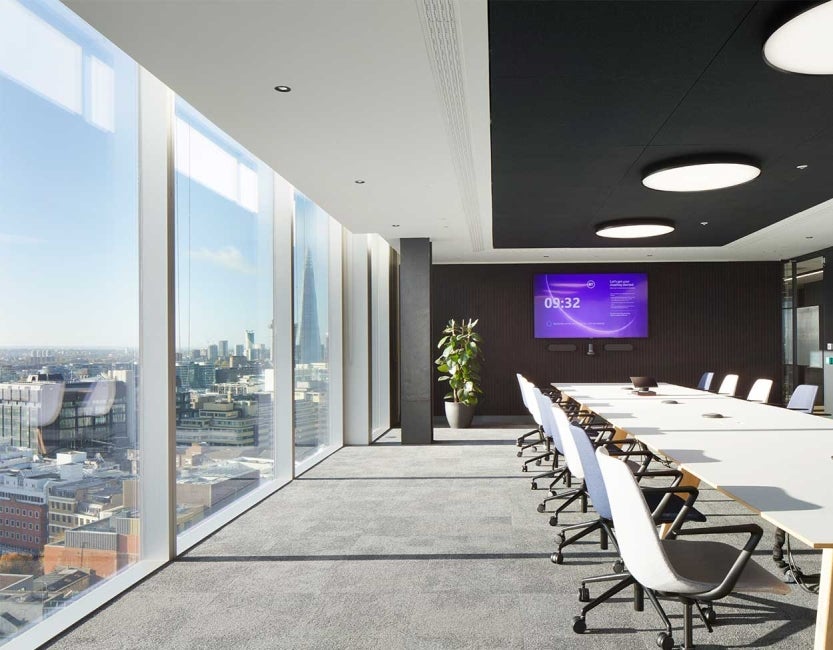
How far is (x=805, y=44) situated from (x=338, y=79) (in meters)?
2.18

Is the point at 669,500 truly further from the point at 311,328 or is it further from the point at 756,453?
the point at 311,328

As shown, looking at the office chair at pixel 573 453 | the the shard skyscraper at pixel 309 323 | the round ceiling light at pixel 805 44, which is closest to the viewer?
the round ceiling light at pixel 805 44

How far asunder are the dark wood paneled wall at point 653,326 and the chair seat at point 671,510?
8.62 meters

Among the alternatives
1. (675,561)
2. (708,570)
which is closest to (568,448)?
(675,561)

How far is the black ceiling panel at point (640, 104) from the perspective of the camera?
2.97 meters

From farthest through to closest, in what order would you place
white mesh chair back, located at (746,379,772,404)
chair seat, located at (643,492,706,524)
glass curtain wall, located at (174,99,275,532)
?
white mesh chair back, located at (746,379,772,404) → glass curtain wall, located at (174,99,275,532) → chair seat, located at (643,492,706,524)

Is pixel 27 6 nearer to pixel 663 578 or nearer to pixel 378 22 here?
pixel 378 22

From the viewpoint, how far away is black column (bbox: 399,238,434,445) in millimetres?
8883

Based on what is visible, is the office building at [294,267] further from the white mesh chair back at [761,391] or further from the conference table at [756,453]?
the white mesh chair back at [761,391]

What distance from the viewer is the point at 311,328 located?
7.54 metres

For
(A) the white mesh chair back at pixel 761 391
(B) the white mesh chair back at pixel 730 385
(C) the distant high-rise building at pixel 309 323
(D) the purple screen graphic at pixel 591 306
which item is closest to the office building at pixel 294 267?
(C) the distant high-rise building at pixel 309 323

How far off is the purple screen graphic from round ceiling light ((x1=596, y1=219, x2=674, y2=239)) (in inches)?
159

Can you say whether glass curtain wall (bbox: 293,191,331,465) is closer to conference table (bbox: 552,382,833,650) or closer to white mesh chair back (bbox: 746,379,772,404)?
conference table (bbox: 552,382,833,650)

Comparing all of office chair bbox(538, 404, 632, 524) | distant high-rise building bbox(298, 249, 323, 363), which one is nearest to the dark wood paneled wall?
distant high-rise building bbox(298, 249, 323, 363)
